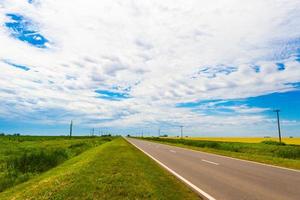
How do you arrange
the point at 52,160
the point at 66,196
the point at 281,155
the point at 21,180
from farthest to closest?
the point at 281,155, the point at 52,160, the point at 21,180, the point at 66,196

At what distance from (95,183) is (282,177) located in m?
7.76

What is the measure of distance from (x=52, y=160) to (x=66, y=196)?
15.5 metres

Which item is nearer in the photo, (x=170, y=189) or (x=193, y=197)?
(x=193, y=197)

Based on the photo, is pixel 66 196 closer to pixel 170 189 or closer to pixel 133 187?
pixel 133 187

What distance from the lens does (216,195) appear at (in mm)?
7969

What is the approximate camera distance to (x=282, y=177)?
36.6 feet

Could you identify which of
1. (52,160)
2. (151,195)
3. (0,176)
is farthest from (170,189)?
(52,160)

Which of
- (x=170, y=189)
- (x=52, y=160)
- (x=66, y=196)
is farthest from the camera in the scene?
(x=52, y=160)

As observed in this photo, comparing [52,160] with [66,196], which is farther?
[52,160]

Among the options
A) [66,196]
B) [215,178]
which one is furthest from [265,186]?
[66,196]

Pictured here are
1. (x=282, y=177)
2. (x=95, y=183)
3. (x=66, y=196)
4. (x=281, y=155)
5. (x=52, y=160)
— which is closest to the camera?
(x=66, y=196)

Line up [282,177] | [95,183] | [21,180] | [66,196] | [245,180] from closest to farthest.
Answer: [66,196]
[95,183]
[245,180]
[282,177]
[21,180]

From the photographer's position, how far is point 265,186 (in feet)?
30.3

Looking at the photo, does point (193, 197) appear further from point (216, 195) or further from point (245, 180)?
point (245, 180)
